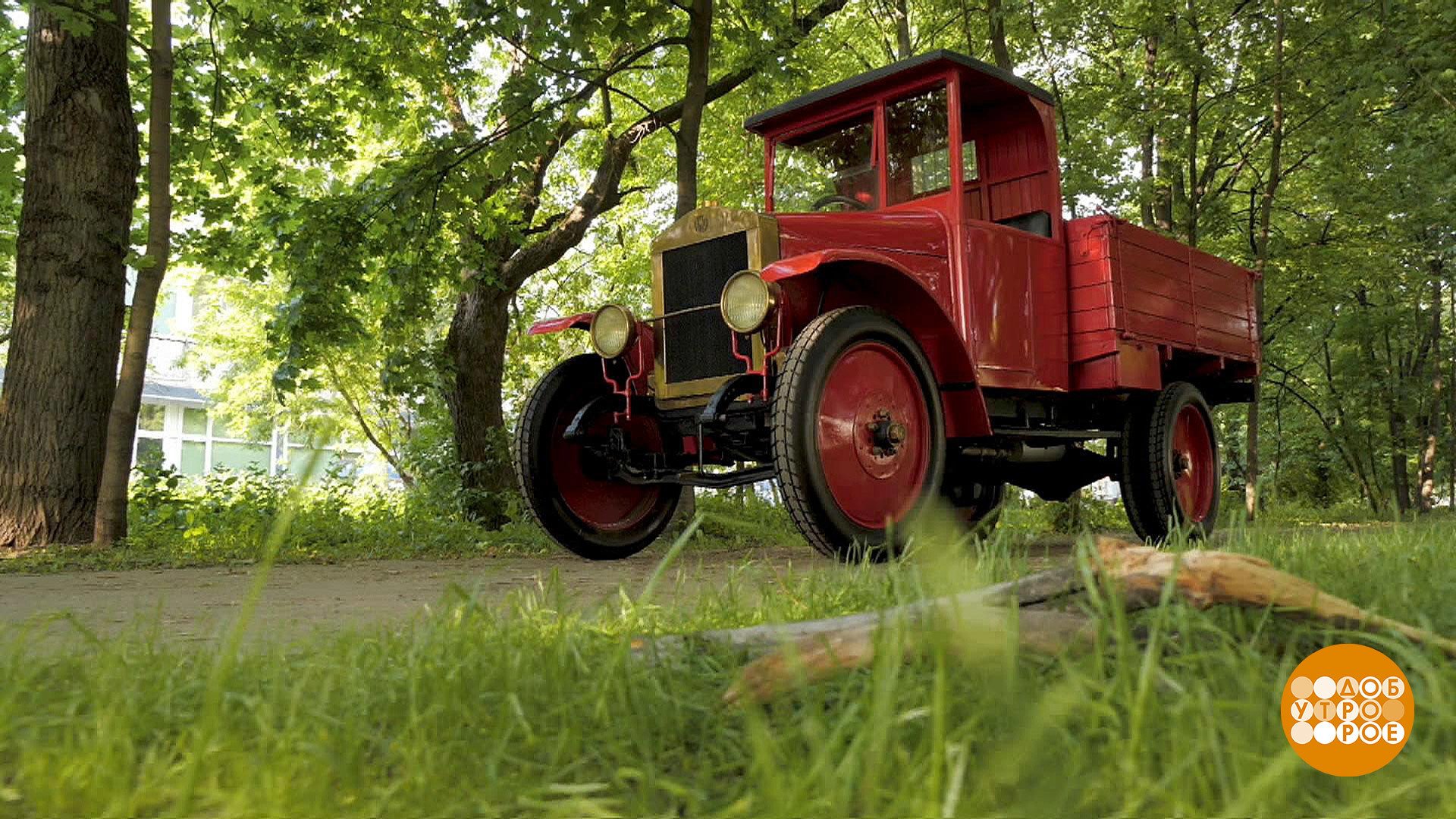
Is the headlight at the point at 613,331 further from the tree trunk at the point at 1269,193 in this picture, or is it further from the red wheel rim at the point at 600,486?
the tree trunk at the point at 1269,193

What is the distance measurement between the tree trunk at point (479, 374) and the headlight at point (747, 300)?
6775 millimetres

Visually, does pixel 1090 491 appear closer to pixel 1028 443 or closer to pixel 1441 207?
pixel 1441 207

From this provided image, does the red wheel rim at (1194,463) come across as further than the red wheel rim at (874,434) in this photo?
Answer: Yes

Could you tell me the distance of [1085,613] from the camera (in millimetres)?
1964

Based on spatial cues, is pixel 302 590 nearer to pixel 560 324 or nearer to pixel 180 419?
pixel 560 324

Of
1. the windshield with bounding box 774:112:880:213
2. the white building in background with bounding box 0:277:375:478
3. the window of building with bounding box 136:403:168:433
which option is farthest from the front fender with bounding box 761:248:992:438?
the window of building with bounding box 136:403:168:433

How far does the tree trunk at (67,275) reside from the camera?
7141 millimetres

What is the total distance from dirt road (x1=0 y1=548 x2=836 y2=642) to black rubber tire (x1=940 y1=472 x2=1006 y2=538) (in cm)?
104

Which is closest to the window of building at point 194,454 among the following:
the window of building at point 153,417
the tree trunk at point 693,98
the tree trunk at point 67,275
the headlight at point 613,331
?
the window of building at point 153,417

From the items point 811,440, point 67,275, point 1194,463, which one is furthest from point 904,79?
point 67,275

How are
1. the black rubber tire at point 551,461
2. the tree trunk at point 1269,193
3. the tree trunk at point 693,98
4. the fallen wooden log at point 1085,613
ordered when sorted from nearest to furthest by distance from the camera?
the fallen wooden log at point 1085,613, the black rubber tire at point 551,461, the tree trunk at point 693,98, the tree trunk at point 1269,193

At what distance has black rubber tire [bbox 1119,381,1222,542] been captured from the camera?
6.62 m

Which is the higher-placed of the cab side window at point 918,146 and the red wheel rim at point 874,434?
the cab side window at point 918,146

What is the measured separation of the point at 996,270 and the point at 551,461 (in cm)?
278
